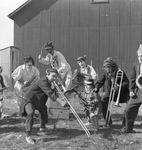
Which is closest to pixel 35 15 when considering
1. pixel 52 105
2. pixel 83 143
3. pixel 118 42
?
pixel 118 42

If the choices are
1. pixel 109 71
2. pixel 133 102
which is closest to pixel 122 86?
pixel 109 71

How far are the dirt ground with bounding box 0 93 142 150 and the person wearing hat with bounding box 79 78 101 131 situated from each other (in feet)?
0.94

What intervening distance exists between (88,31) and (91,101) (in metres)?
8.90

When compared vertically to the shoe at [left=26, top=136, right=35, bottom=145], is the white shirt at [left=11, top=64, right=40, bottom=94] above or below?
above

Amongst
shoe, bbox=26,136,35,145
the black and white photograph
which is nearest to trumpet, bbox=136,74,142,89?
the black and white photograph

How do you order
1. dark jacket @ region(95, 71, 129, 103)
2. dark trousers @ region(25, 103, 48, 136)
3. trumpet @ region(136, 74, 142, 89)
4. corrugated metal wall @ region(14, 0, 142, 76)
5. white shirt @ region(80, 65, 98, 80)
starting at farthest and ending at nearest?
corrugated metal wall @ region(14, 0, 142, 76)
white shirt @ region(80, 65, 98, 80)
dark jacket @ region(95, 71, 129, 103)
trumpet @ region(136, 74, 142, 89)
dark trousers @ region(25, 103, 48, 136)

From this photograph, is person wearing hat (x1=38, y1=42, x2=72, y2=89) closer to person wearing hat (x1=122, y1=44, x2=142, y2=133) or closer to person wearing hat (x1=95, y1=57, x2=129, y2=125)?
person wearing hat (x1=95, y1=57, x2=129, y2=125)

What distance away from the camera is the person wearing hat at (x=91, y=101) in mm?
5277

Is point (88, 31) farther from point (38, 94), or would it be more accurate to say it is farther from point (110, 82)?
point (38, 94)

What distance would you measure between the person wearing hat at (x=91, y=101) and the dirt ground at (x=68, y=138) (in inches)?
11.2

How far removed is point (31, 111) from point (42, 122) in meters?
0.76

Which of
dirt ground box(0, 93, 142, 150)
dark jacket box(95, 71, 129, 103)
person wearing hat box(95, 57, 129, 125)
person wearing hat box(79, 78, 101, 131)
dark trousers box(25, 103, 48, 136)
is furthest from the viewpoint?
dark jacket box(95, 71, 129, 103)

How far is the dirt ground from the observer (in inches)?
173

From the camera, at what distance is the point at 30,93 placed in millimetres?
5102
